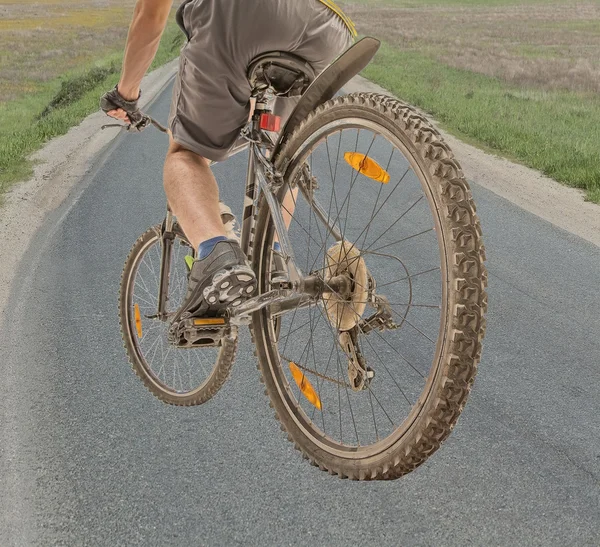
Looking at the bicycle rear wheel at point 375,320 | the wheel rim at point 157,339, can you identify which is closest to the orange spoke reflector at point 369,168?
the bicycle rear wheel at point 375,320

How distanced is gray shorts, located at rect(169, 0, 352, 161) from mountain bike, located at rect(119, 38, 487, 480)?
0.06 m

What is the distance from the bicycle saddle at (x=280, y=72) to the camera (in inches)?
109

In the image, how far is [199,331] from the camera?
303 centimetres

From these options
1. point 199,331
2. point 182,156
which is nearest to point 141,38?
point 182,156

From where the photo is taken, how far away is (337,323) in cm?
278

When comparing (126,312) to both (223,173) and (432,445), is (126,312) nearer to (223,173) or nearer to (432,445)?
(432,445)

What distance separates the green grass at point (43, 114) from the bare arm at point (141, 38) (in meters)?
6.60

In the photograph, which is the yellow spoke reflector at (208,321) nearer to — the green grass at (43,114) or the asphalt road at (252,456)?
the asphalt road at (252,456)

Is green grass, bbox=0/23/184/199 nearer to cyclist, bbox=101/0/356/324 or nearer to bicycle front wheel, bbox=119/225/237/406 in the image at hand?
bicycle front wheel, bbox=119/225/237/406

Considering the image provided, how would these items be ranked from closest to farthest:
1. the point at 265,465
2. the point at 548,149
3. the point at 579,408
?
the point at 265,465
the point at 579,408
the point at 548,149

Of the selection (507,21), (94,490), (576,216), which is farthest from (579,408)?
(507,21)

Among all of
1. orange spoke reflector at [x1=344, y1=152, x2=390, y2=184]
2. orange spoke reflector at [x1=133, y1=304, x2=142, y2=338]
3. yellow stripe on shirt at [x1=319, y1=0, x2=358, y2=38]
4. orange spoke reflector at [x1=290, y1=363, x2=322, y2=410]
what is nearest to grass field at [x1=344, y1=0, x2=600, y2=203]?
orange spoke reflector at [x1=133, y1=304, x2=142, y2=338]

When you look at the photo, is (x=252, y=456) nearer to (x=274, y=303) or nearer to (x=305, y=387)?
(x=305, y=387)

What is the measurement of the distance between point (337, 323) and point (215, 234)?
0.56 m
